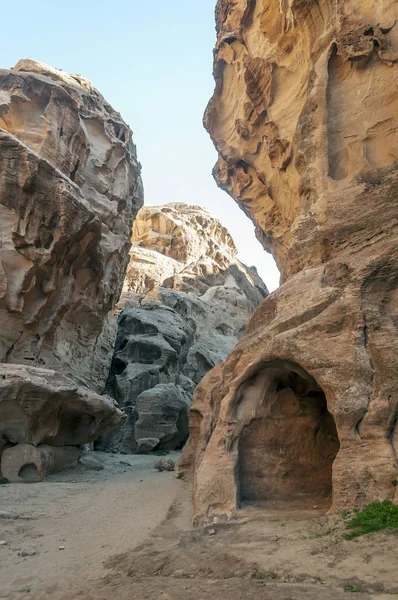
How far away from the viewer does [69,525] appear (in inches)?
392

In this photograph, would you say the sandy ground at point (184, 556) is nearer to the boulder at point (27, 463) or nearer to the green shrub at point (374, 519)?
the green shrub at point (374, 519)

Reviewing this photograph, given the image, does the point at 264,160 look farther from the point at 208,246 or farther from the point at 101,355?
the point at 208,246

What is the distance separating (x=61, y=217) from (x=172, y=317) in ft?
62.5

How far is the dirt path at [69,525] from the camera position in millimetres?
6652

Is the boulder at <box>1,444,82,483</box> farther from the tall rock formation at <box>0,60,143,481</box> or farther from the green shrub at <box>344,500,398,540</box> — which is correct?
the green shrub at <box>344,500,398,540</box>

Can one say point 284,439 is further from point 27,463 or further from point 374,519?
point 27,463

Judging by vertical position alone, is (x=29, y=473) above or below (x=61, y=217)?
below

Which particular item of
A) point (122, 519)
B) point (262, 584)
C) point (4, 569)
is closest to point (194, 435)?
point (122, 519)

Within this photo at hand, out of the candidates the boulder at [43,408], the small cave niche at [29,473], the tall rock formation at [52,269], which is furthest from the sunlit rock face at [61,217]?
the small cave niche at [29,473]

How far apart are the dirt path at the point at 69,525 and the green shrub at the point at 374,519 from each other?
151 inches

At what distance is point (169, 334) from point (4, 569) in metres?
28.3

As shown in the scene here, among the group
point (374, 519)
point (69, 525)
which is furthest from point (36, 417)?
point (374, 519)

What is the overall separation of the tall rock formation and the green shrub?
12.2 meters

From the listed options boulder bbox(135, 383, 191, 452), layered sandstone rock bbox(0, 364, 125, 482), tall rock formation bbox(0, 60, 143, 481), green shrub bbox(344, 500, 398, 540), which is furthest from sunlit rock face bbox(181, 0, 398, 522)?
Result: boulder bbox(135, 383, 191, 452)
